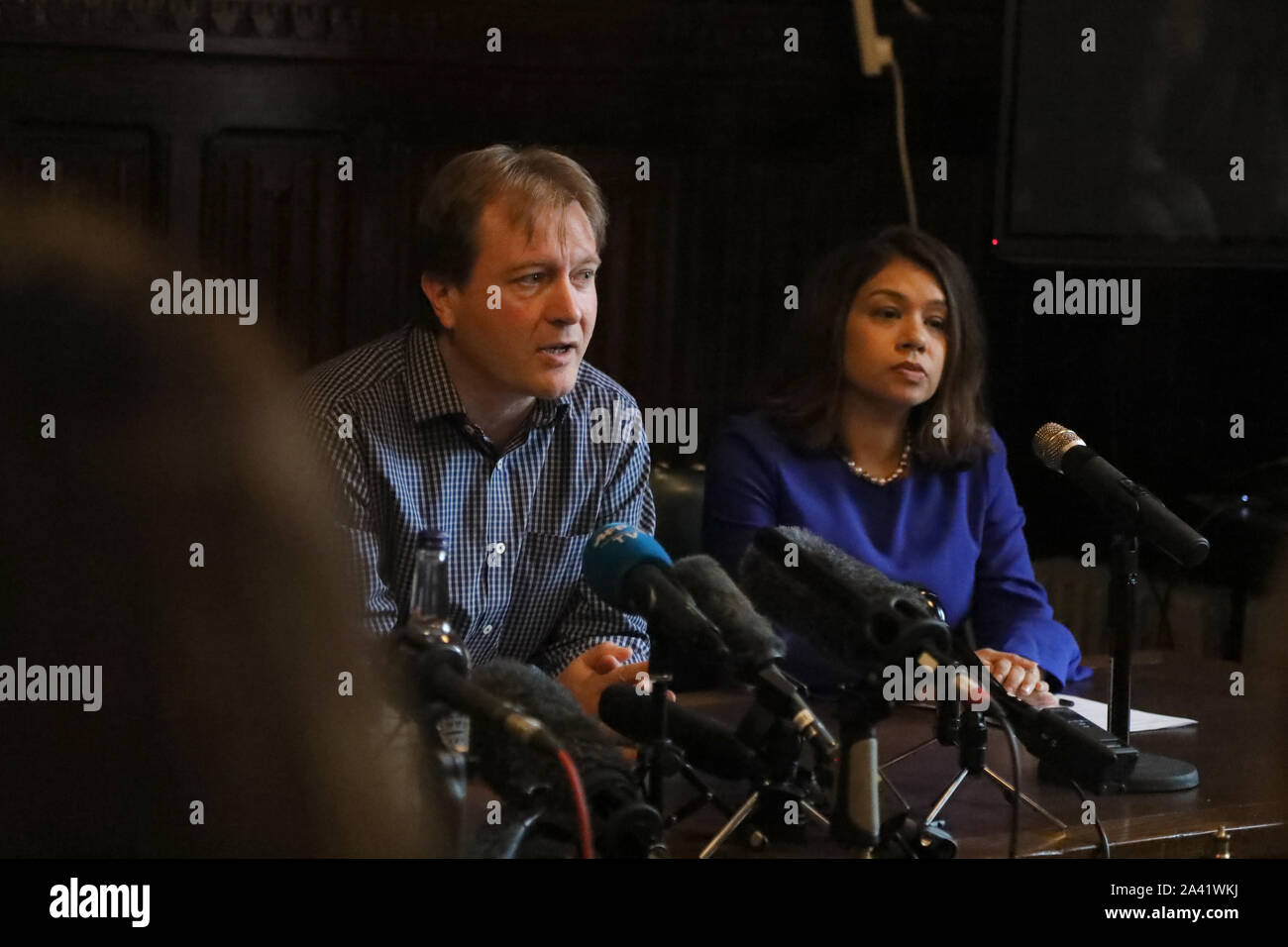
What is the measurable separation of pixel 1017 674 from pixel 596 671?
19.8 inches

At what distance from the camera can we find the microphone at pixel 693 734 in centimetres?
114

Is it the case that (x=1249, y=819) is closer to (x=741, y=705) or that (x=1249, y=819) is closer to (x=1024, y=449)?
(x=741, y=705)

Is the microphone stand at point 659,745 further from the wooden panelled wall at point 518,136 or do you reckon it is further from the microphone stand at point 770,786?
the wooden panelled wall at point 518,136

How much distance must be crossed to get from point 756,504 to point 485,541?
0.46 meters

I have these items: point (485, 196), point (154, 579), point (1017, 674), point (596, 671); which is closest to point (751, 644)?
point (154, 579)

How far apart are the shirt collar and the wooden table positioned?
1.41 ft

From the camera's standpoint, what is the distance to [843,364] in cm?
226

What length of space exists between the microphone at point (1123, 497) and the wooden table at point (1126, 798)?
0.77 feet

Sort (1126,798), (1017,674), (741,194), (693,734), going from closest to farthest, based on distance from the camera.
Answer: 1. (693,734)
2. (1126,798)
3. (1017,674)
4. (741,194)

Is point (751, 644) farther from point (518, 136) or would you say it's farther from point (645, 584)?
point (518, 136)

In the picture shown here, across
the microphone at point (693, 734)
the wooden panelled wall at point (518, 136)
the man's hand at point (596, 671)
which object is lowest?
the man's hand at point (596, 671)

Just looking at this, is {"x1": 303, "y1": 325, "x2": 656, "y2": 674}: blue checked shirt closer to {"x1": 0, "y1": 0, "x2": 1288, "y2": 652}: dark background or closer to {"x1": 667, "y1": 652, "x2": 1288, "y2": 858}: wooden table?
{"x1": 667, "y1": 652, "x2": 1288, "y2": 858}: wooden table

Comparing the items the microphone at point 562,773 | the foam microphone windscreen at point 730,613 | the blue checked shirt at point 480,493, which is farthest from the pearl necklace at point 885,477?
the microphone at point 562,773

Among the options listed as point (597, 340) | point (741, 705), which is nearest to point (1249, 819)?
point (741, 705)
